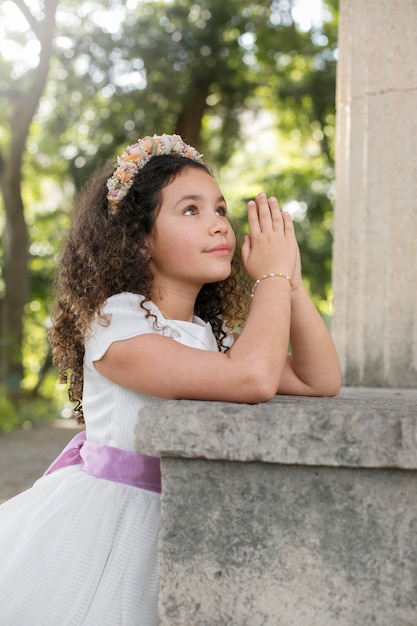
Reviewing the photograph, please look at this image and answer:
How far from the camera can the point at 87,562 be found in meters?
1.80

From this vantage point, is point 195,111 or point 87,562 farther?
point 195,111

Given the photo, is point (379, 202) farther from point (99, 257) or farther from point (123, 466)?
point (123, 466)

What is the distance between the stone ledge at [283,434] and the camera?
146cm

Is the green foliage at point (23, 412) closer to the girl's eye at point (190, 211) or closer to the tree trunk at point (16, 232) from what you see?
the tree trunk at point (16, 232)

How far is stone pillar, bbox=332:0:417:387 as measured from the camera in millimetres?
3125

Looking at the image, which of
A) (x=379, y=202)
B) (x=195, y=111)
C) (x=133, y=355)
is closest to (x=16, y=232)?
(x=195, y=111)

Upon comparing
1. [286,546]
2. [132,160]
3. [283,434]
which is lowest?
[286,546]

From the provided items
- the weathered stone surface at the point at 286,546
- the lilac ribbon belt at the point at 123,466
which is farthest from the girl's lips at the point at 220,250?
the weathered stone surface at the point at 286,546

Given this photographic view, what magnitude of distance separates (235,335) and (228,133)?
11.5 metres

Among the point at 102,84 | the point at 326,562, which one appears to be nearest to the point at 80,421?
the point at 326,562

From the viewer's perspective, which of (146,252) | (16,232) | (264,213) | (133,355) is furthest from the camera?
(16,232)

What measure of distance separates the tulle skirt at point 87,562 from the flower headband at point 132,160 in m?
0.74

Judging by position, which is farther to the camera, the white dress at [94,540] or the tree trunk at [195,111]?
the tree trunk at [195,111]

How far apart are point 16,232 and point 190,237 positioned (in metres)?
9.31
